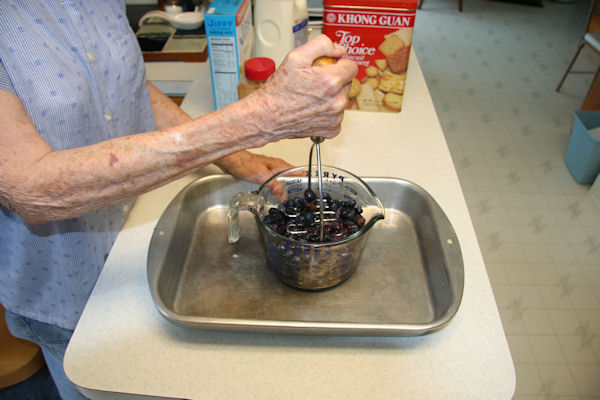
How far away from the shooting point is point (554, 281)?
1.85m

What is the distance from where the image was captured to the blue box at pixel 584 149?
216 cm

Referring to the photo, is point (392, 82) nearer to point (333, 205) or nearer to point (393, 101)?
point (393, 101)

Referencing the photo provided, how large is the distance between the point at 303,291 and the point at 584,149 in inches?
83.4

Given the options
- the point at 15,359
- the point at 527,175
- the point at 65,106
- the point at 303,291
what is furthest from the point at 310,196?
the point at 527,175

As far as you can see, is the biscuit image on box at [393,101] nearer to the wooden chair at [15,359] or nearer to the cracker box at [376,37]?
the cracker box at [376,37]

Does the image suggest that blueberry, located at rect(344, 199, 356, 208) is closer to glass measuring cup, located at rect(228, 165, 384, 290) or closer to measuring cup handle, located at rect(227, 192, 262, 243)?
glass measuring cup, located at rect(228, 165, 384, 290)

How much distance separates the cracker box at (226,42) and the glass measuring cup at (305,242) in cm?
43

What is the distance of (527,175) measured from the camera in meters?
2.36

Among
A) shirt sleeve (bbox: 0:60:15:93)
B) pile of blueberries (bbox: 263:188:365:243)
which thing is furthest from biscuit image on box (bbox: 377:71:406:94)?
shirt sleeve (bbox: 0:60:15:93)

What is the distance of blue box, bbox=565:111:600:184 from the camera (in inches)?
84.9

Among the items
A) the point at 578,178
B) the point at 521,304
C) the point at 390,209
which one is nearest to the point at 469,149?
the point at 578,178

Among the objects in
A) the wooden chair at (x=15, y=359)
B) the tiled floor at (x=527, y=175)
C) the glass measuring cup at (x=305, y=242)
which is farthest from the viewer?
the tiled floor at (x=527, y=175)

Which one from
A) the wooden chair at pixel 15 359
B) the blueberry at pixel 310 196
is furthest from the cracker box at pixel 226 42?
the wooden chair at pixel 15 359

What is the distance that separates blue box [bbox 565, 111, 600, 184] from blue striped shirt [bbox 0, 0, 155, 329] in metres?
2.19
